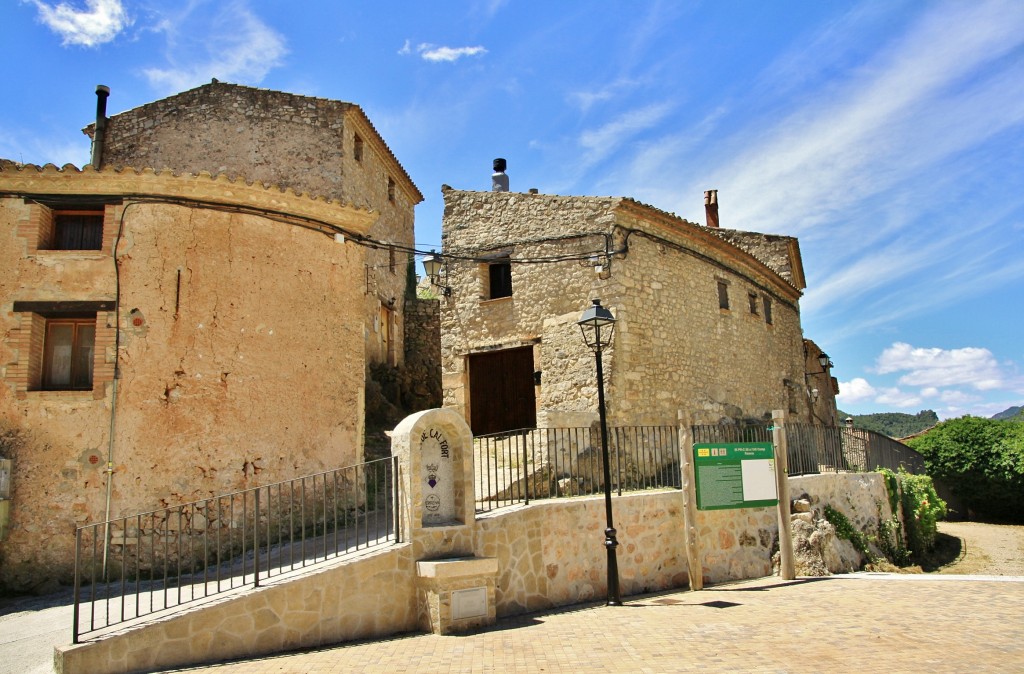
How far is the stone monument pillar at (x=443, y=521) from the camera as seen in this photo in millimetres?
7773

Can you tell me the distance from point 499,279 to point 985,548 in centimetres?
1647

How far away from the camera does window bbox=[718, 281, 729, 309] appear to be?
57.5 feet

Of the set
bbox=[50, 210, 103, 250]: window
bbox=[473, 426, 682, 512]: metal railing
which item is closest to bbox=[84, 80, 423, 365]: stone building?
bbox=[473, 426, 682, 512]: metal railing

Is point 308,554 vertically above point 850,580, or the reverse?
point 308,554

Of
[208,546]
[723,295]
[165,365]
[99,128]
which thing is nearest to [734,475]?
[723,295]

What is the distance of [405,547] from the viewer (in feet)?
26.2

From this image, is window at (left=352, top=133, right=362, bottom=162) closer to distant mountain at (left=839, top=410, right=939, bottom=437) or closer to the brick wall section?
the brick wall section

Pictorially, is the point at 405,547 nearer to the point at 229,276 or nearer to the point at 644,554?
the point at 644,554

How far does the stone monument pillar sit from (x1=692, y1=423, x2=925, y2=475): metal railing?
5.35 m

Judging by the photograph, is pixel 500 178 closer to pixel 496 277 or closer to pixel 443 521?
pixel 496 277

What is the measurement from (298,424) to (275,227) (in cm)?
313

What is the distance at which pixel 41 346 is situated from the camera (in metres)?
9.73

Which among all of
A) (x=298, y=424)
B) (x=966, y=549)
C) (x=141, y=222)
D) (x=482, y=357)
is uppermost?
→ (x=141, y=222)

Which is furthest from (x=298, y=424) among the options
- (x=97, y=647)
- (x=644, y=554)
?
(x=644, y=554)
